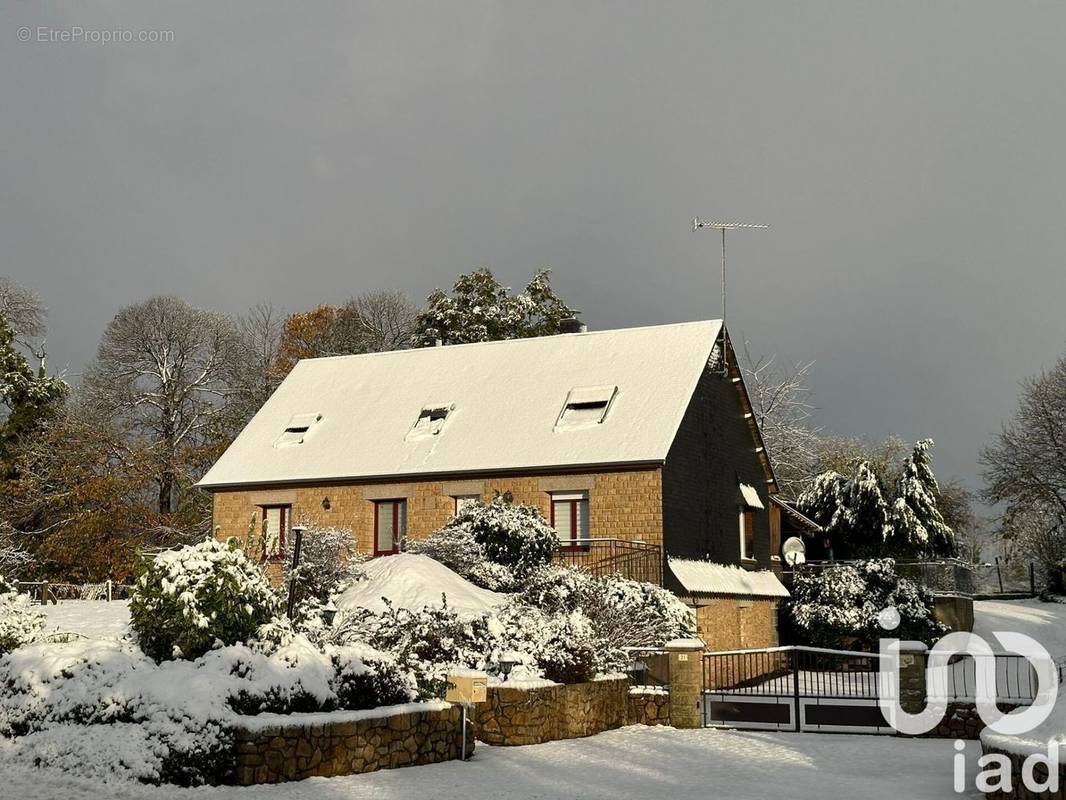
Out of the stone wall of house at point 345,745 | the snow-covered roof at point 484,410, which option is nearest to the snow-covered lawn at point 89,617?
the snow-covered roof at point 484,410

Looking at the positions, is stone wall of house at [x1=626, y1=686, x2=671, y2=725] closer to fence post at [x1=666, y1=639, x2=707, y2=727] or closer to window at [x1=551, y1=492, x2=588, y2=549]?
fence post at [x1=666, y1=639, x2=707, y2=727]

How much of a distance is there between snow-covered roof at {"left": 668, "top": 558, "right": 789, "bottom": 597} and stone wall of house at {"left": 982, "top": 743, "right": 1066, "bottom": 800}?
15.3 m

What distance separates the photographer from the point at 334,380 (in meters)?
36.1

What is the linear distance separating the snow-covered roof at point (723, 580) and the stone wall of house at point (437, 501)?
124cm

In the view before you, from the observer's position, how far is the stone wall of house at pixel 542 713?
17.4m

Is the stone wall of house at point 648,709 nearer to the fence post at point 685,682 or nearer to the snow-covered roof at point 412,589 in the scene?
the fence post at point 685,682

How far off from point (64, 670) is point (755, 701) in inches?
503

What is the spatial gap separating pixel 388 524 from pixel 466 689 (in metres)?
14.8

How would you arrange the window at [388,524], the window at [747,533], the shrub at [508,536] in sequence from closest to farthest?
1. the shrub at [508,536]
2. the window at [388,524]
3. the window at [747,533]

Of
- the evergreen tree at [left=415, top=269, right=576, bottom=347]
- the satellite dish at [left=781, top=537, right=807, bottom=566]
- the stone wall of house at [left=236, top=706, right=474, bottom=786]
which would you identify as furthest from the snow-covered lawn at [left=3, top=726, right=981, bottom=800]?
the evergreen tree at [left=415, top=269, right=576, bottom=347]

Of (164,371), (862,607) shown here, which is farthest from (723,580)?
(164,371)

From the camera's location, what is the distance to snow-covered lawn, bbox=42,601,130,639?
24.8 metres

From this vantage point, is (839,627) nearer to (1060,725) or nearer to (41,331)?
(1060,725)

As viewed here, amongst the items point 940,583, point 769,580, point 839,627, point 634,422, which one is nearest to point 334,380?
point 634,422
